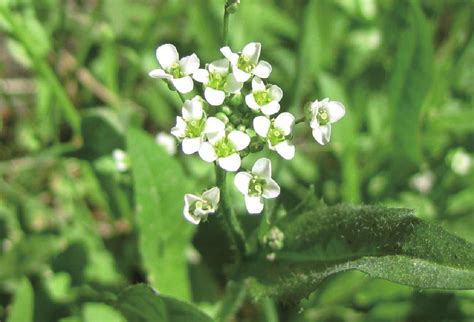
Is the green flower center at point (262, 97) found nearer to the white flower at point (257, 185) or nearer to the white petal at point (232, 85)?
the white petal at point (232, 85)

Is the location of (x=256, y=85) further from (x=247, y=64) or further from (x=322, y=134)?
(x=322, y=134)

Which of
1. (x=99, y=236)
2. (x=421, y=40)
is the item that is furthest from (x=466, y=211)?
(x=99, y=236)

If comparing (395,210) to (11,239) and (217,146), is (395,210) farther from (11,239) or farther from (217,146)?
(11,239)

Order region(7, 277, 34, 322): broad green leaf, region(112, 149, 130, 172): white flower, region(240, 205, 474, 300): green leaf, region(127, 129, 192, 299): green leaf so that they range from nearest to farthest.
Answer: region(240, 205, 474, 300): green leaf → region(127, 129, 192, 299): green leaf → region(7, 277, 34, 322): broad green leaf → region(112, 149, 130, 172): white flower

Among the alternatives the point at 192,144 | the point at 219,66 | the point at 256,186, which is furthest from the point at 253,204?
the point at 219,66

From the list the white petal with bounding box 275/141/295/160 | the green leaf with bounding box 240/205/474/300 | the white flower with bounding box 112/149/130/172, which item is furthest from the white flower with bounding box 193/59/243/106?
the white flower with bounding box 112/149/130/172

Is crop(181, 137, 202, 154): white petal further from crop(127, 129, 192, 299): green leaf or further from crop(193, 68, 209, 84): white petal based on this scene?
crop(127, 129, 192, 299): green leaf
